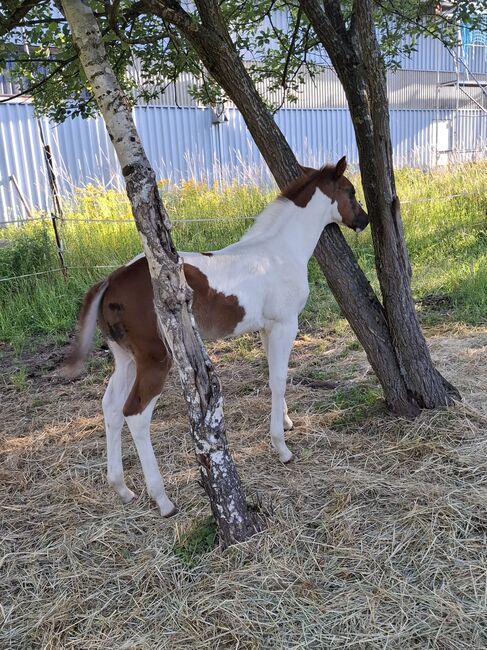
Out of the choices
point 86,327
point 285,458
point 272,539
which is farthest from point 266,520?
point 86,327

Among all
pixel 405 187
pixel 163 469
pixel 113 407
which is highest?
pixel 405 187

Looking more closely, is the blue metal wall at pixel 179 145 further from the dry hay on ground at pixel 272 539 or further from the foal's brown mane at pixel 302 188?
the dry hay on ground at pixel 272 539

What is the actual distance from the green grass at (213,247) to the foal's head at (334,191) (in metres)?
1.95

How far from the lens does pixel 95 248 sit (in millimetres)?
7418

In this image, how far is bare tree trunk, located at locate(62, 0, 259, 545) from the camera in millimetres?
2383

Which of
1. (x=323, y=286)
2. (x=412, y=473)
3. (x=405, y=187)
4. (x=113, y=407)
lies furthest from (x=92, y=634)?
(x=405, y=187)

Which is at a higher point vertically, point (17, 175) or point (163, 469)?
point (17, 175)

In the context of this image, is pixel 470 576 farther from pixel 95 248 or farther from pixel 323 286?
pixel 95 248

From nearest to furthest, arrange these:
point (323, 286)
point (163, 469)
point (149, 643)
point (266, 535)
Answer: point (149, 643) → point (266, 535) → point (163, 469) → point (323, 286)

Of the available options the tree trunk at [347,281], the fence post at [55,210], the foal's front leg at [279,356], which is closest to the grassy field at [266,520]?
the tree trunk at [347,281]

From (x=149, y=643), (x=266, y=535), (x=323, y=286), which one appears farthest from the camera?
(x=323, y=286)

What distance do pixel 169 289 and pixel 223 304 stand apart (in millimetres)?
844

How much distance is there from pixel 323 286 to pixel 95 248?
3012 millimetres

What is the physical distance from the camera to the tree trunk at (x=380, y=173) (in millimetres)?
3301
